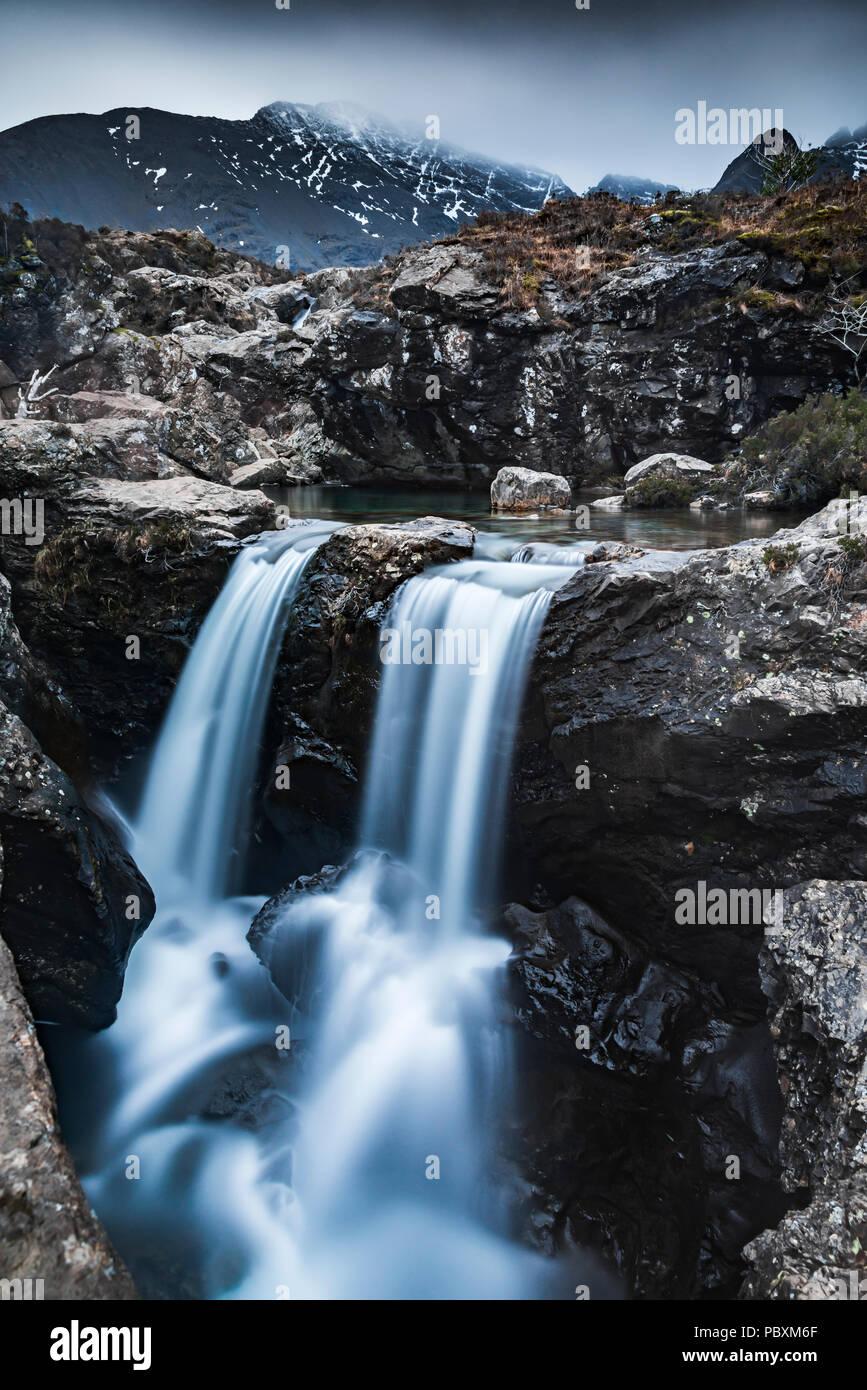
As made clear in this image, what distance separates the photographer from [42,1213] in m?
2.46

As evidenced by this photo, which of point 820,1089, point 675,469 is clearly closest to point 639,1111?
point 820,1089

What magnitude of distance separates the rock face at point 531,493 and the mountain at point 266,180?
11781 centimetres

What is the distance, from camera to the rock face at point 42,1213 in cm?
236

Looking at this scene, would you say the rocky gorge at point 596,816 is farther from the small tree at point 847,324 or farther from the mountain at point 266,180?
the mountain at point 266,180

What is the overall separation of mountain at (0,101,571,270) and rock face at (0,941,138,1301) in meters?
132

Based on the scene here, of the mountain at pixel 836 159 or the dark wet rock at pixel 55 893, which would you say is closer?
the dark wet rock at pixel 55 893

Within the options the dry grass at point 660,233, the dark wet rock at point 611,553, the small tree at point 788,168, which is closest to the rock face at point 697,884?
the dark wet rock at point 611,553

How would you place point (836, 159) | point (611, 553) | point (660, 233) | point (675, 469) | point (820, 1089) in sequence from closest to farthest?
point (820, 1089) < point (611, 553) < point (675, 469) < point (660, 233) < point (836, 159)

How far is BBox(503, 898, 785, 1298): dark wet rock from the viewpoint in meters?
4.16

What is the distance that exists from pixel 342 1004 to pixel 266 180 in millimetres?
165931

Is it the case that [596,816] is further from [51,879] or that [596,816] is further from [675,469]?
[675,469]

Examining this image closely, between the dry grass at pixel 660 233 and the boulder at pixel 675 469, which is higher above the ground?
the dry grass at pixel 660 233

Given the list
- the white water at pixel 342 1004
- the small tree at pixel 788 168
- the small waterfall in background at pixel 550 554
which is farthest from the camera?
the small tree at pixel 788 168

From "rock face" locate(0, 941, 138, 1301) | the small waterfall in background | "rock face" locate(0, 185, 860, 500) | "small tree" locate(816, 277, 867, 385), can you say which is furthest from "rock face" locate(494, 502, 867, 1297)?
"small tree" locate(816, 277, 867, 385)
